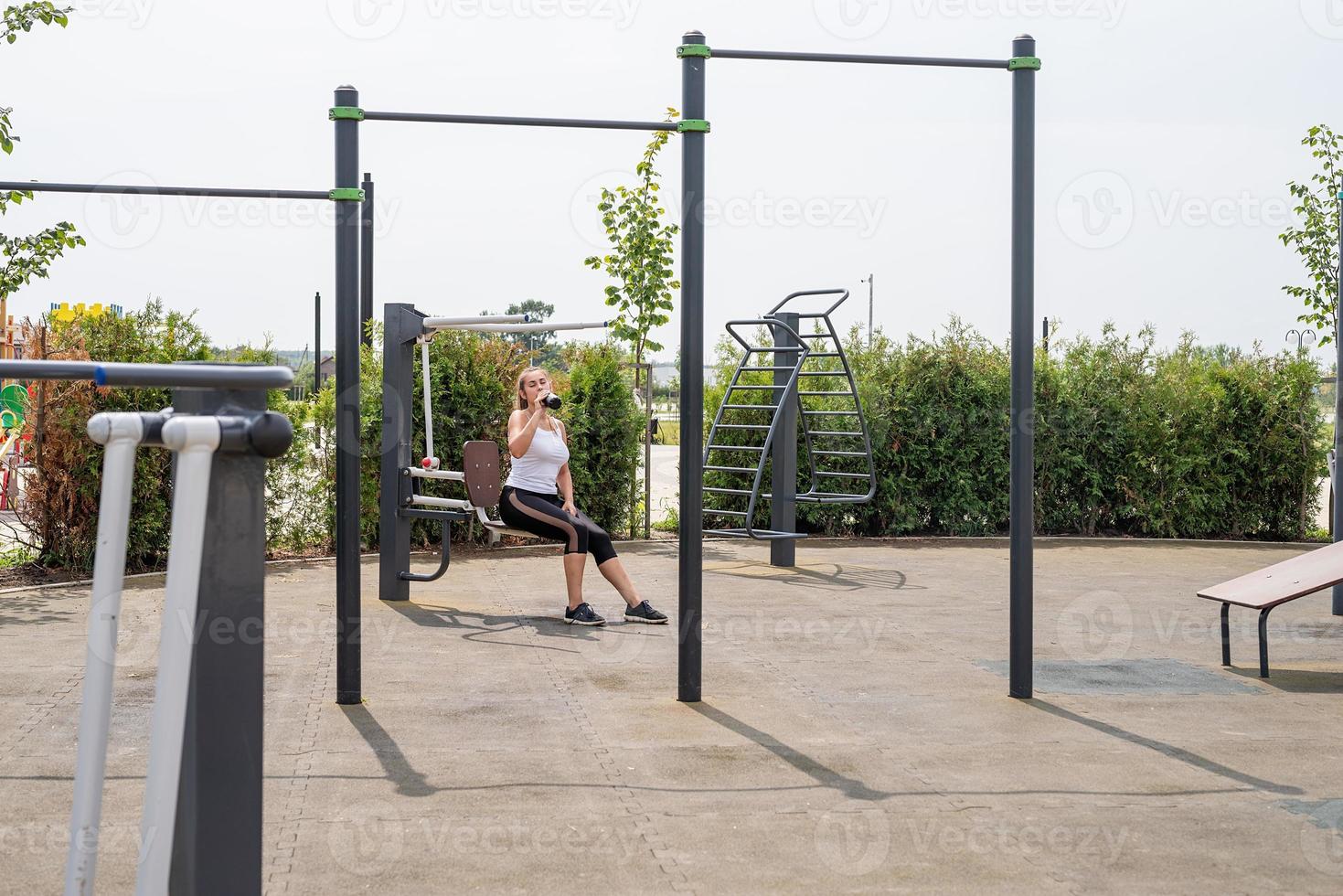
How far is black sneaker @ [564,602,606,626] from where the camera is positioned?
6.98 meters

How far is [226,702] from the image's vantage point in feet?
5.75

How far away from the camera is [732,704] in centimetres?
519

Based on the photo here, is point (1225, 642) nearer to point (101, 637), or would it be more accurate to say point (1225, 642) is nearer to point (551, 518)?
point (551, 518)

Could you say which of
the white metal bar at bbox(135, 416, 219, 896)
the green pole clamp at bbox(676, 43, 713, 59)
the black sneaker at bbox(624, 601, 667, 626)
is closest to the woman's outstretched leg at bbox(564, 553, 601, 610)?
the black sneaker at bbox(624, 601, 667, 626)

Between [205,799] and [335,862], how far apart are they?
1.71 metres

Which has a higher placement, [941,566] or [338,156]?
[338,156]

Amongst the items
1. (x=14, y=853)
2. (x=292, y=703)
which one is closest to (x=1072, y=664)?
(x=292, y=703)

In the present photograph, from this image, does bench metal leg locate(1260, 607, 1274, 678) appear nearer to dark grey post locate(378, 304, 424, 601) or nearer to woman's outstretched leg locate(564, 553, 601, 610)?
woman's outstretched leg locate(564, 553, 601, 610)

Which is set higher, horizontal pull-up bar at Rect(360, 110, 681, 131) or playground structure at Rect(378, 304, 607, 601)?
horizontal pull-up bar at Rect(360, 110, 681, 131)

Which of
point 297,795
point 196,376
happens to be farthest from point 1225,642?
point 196,376

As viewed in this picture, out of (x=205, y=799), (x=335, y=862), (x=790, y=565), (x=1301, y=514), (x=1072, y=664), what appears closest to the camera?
(x=205, y=799)

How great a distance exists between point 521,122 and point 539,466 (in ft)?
8.33

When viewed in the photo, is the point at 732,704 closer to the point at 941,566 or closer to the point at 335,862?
the point at 335,862

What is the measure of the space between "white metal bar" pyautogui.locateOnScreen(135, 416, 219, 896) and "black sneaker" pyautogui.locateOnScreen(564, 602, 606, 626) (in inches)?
211
